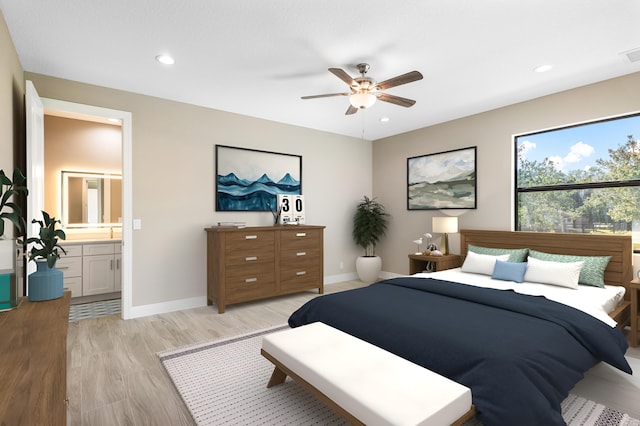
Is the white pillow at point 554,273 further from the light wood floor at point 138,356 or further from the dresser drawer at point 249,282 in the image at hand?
the dresser drawer at point 249,282

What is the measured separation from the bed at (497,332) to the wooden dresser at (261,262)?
1.39 metres

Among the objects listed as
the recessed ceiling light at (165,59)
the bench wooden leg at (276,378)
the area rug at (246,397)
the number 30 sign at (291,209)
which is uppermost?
the recessed ceiling light at (165,59)

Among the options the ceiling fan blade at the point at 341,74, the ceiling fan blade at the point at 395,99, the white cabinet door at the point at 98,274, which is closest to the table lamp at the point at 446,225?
the ceiling fan blade at the point at 395,99

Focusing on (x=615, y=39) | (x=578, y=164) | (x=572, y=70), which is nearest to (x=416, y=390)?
(x=615, y=39)

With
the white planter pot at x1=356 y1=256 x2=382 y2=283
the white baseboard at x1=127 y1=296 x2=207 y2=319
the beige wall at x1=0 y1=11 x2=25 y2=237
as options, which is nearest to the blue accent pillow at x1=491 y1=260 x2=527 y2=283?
the white planter pot at x1=356 y1=256 x2=382 y2=283

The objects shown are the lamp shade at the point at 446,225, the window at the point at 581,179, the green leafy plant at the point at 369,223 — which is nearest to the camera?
the window at the point at 581,179

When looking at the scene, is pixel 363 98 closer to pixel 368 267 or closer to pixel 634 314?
pixel 634 314

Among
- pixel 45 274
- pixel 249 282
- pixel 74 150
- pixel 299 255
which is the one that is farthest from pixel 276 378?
pixel 74 150

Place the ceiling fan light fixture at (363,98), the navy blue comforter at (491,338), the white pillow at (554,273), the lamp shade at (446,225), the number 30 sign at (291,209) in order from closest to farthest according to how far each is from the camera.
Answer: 1. the navy blue comforter at (491,338)
2. the ceiling fan light fixture at (363,98)
3. the white pillow at (554,273)
4. the lamp shade at (446,225)
5. the number 30 sign at (291,209)

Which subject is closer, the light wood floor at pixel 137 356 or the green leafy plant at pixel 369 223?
the light wood floor at pixel 137 356

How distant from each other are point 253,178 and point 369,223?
2.14m

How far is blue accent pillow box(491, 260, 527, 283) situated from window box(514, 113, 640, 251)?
0.88 meters

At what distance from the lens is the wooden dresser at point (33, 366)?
0.88 metres

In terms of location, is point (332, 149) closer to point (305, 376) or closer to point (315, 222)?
point (315, 222)
